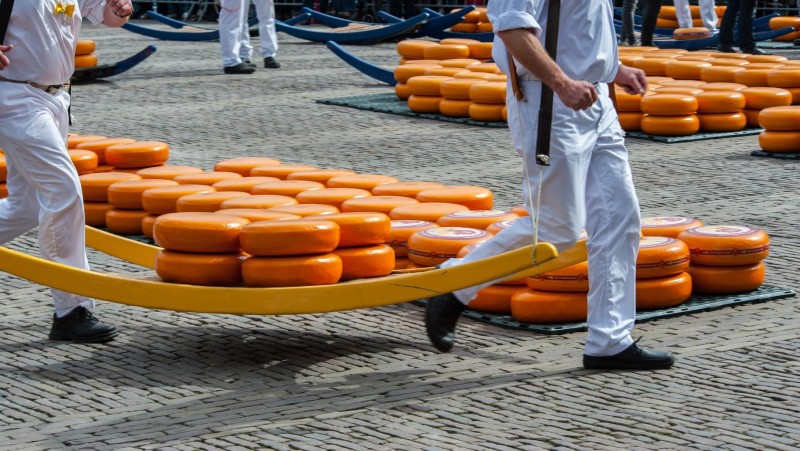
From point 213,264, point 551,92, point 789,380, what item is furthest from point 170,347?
point 789,380

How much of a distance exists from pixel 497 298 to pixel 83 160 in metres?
3.59

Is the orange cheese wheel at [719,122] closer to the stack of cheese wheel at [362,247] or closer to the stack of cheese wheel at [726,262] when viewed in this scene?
the stack of cheese wheel at [726,262]

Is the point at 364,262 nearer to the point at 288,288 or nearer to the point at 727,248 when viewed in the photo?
the point at 288,288

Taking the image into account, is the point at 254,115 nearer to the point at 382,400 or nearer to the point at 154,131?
the point at 154,131

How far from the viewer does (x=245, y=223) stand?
5.55 m

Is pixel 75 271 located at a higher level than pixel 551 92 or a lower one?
lower

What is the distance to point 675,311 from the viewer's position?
18.5ft

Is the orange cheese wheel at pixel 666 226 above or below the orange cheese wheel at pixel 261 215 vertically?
below

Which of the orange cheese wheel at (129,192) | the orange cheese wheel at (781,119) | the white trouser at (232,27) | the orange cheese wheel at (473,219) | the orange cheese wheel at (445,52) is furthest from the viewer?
the white trouser at (232,27)

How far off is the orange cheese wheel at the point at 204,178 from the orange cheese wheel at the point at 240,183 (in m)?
0.11

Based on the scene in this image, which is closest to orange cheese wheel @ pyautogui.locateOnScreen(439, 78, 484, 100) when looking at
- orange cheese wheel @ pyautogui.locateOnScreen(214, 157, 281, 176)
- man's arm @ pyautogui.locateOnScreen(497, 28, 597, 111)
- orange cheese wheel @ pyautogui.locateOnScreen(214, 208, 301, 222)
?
orange cheese wheel @ pyautogui.locateOnScreen(214, 157, 281, 176)

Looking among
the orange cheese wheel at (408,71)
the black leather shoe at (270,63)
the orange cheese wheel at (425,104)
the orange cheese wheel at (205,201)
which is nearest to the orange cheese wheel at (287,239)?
the orange cheese wheel at (205,201)

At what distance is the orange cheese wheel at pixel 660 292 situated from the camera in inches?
223

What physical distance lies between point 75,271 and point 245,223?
0.79 meters
